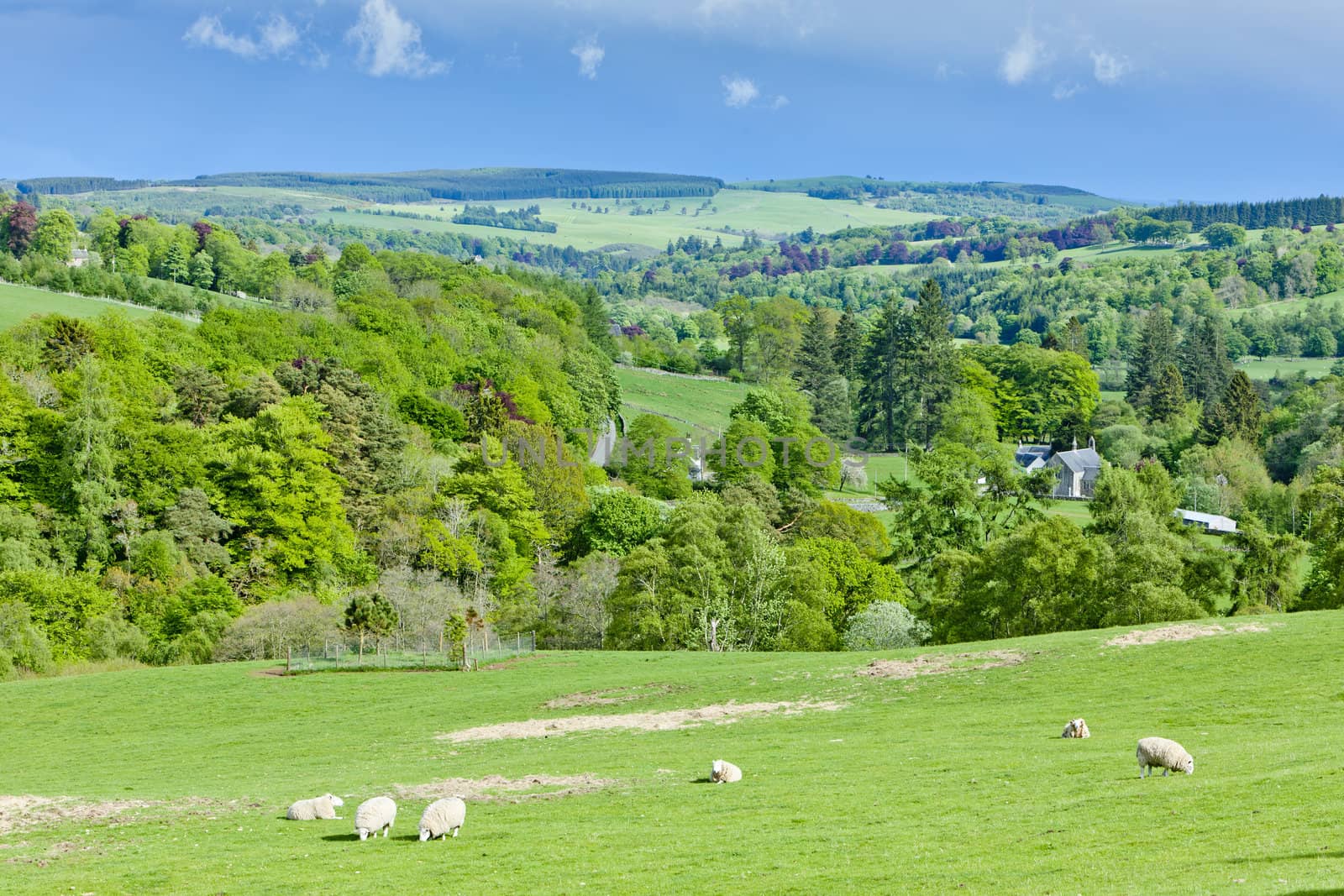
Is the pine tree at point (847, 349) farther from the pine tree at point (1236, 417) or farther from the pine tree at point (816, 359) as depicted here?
the pine tree at point (1236, 417)

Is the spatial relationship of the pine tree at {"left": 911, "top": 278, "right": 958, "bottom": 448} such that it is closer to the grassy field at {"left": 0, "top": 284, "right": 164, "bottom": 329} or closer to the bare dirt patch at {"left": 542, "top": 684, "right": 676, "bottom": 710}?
the grassy field at {"left": 0, "top": 284, "right": 164, "bottom": 329}

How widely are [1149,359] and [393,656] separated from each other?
162m

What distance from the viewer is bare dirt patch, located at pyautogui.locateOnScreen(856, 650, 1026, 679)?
137 ft

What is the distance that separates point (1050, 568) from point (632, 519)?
123 ft

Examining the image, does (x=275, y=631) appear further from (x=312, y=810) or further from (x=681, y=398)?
(x=681, y=398)

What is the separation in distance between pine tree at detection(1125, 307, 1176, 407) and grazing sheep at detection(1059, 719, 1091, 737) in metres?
166

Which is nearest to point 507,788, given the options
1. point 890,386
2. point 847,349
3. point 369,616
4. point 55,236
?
point 369,616

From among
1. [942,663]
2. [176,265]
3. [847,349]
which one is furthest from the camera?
[847,349]

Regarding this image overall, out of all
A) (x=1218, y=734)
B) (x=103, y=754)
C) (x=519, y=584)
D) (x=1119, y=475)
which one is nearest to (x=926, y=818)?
(x=1218, y=734)

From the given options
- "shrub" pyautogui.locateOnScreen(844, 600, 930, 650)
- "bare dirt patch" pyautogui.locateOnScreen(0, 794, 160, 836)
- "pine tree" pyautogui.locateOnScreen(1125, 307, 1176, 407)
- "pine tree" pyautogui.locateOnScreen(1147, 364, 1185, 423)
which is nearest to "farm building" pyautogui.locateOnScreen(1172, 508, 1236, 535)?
"pine tree" pyautogui.locateOnScreen(1147, 364, 1185, 423)

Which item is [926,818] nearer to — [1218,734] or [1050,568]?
[1218,734]

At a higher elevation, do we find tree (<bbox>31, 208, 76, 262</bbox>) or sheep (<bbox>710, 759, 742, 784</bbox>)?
tree (<bbox>31, 208, 76, 262</bbox>)

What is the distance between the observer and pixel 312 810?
87.6ft

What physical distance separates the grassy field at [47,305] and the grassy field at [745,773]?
79043 millimetres
